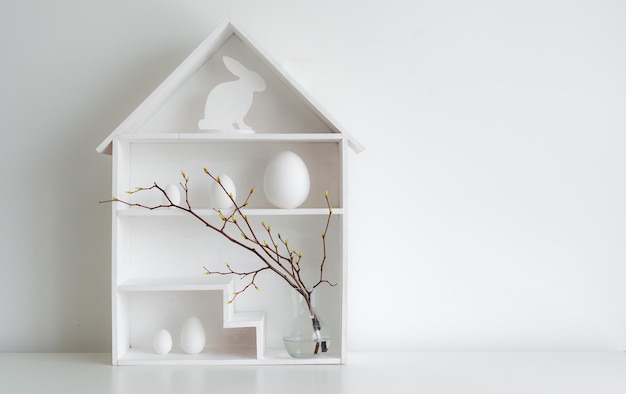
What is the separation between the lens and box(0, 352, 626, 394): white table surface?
1229 millimetres

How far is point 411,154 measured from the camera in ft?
5.26

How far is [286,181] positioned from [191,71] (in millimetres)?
375

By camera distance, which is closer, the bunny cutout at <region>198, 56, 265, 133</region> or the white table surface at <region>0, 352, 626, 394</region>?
the white table surface at <region>0, 352, 626, 394</region>

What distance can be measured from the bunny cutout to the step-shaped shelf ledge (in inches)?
14.6

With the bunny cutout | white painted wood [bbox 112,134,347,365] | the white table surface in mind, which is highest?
the bunny cutout

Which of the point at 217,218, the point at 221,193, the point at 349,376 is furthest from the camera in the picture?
the point at 217,218

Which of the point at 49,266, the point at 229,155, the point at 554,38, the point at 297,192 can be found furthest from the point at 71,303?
→ the point at 554,38

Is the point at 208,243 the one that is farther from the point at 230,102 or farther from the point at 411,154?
the point at 411,154

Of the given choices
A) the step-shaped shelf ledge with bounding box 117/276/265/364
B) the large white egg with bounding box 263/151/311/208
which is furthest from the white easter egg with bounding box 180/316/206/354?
the large white egg with bounding box 263/151/311/208

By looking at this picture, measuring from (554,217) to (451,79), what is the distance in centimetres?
46

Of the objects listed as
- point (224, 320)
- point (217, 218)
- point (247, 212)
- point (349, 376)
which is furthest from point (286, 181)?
point (349, 376)

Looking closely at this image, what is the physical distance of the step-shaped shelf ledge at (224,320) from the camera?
1395 mm

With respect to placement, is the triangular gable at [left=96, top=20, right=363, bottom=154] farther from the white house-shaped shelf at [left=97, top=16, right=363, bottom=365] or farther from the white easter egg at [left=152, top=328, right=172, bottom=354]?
the white easter egg at [left=152, top=328, right=172, bottom=354]

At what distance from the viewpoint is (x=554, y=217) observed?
1.62 metres
